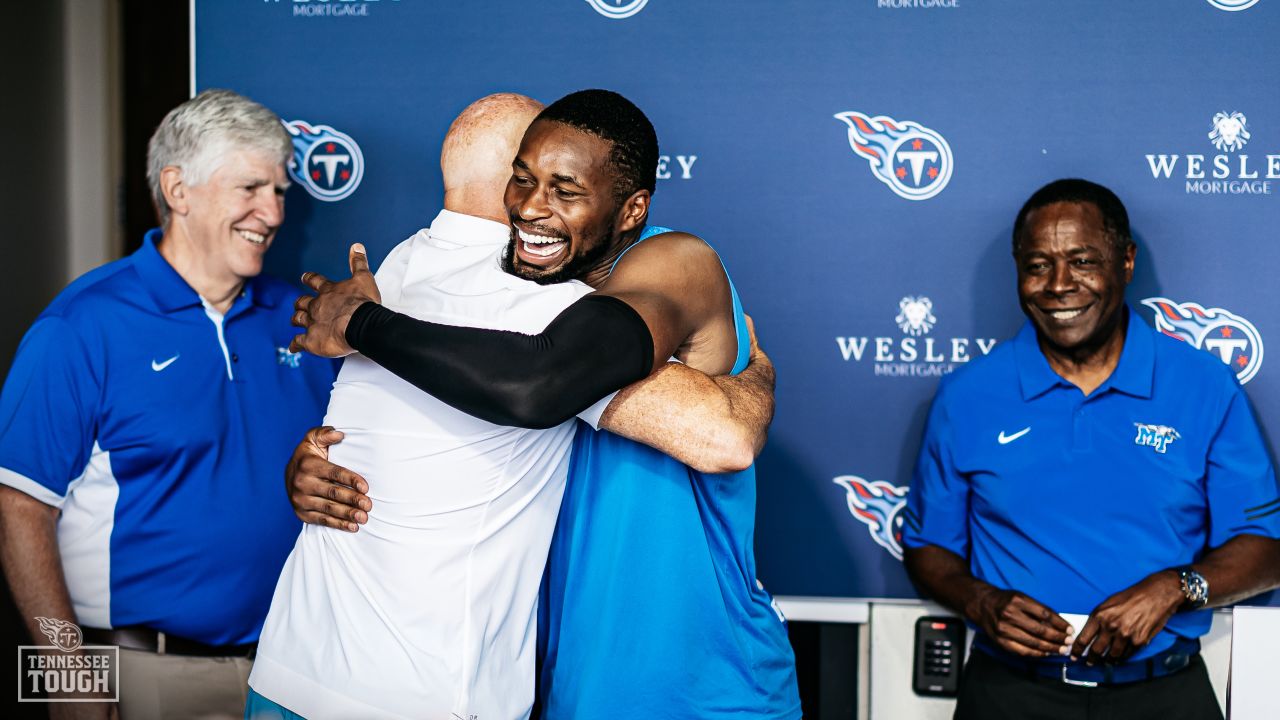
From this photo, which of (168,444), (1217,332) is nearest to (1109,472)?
(1217,332)

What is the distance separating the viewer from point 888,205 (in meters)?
2.50

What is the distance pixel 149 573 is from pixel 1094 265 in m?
2.04

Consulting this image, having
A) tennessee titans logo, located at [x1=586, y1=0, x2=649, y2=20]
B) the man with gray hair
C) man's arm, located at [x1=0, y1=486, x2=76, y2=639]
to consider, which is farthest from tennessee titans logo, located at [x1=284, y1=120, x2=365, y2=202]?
man's arm, located at [x1=0, y1=486, x2=76, y2=639]

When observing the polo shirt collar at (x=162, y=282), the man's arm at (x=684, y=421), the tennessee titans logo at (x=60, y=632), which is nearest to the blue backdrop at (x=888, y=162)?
the polo shirt collar at (x=162, y=282)

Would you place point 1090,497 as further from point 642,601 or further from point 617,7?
point 617,7

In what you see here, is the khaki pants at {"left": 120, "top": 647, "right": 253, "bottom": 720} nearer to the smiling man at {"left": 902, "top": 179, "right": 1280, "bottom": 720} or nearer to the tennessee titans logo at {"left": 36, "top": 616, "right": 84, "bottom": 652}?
the tennessee titans logo at {"left": 36, "top": 616, "right": 84, "bottom": 652}

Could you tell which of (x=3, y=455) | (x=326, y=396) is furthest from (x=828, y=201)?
(x=3, y=455)

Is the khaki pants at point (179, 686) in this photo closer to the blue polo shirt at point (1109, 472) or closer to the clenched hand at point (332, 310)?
the clenched hand at point (332, 310)

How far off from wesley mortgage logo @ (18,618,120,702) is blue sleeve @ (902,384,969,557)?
1.71 m

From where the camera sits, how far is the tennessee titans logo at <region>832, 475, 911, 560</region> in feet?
8.22

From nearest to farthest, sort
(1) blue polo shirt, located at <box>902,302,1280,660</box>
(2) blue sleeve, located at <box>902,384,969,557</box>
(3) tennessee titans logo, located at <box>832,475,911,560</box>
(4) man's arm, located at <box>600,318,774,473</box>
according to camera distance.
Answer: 1. (4) man's arm, located at <box>600,318,774,473</box>
2. (1) blue polo shirt, located at <box>902,302,1280,660</box>
3. (2) blue sleeve, located at <box>902,384,969,557</box>
4. (3) tennessee titans logo, located at <box>832,475,911,560</box>

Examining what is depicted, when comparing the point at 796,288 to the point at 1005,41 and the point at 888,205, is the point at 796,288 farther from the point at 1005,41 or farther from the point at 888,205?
the point at 1005,41

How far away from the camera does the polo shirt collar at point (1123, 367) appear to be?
2.19 metres

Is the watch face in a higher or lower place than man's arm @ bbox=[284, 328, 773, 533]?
lower
